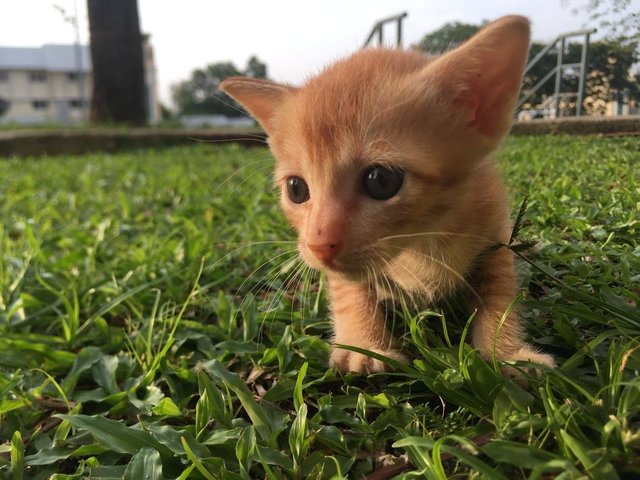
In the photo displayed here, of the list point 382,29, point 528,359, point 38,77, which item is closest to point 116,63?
point 382,29

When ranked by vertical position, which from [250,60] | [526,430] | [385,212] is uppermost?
[250,60]

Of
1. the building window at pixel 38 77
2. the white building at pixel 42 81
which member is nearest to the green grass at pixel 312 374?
the white building at pixel 42 81

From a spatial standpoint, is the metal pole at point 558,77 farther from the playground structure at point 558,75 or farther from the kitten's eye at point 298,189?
the kitten's eye at point 298,189

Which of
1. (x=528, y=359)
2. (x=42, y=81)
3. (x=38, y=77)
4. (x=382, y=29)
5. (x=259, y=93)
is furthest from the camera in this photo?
(x=42, y=81)

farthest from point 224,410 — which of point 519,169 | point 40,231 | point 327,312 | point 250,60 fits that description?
point 250,60

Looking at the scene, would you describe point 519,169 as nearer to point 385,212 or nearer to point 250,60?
point 385,212

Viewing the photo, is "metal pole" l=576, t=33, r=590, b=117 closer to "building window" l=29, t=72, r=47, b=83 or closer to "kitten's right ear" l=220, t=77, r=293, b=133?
"kitten's right ear" l=220, t=77, r=293, b=133

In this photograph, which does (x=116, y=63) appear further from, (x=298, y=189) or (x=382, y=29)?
(x=298, y=189)
